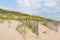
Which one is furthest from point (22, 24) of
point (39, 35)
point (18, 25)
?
point (39, 35)

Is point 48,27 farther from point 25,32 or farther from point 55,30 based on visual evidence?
point 25,32

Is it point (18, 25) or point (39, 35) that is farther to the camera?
point (39, 35)

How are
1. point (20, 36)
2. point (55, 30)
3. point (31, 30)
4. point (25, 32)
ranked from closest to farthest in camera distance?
point (20, 36) → point (25, 32) → point (31, 30) → point (55, 30)

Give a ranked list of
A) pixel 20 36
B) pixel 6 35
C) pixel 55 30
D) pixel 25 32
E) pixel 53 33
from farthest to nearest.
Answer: pixel 55 30, pixel 53 33, pixel 25 32, pixel 20 36, pixel 6 35

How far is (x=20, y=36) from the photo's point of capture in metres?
11.8

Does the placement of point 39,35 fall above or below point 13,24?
below

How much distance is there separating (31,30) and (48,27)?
2967mm

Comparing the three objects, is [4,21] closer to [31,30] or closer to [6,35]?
[6,35]

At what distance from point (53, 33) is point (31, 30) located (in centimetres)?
255

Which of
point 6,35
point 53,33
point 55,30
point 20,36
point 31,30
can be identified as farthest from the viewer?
point 55,30

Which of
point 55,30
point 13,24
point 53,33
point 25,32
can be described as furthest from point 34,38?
point 55,30

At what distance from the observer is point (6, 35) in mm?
10961

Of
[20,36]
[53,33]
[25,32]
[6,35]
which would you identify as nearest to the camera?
[6,35]

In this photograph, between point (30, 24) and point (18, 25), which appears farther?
point (30, 24)
